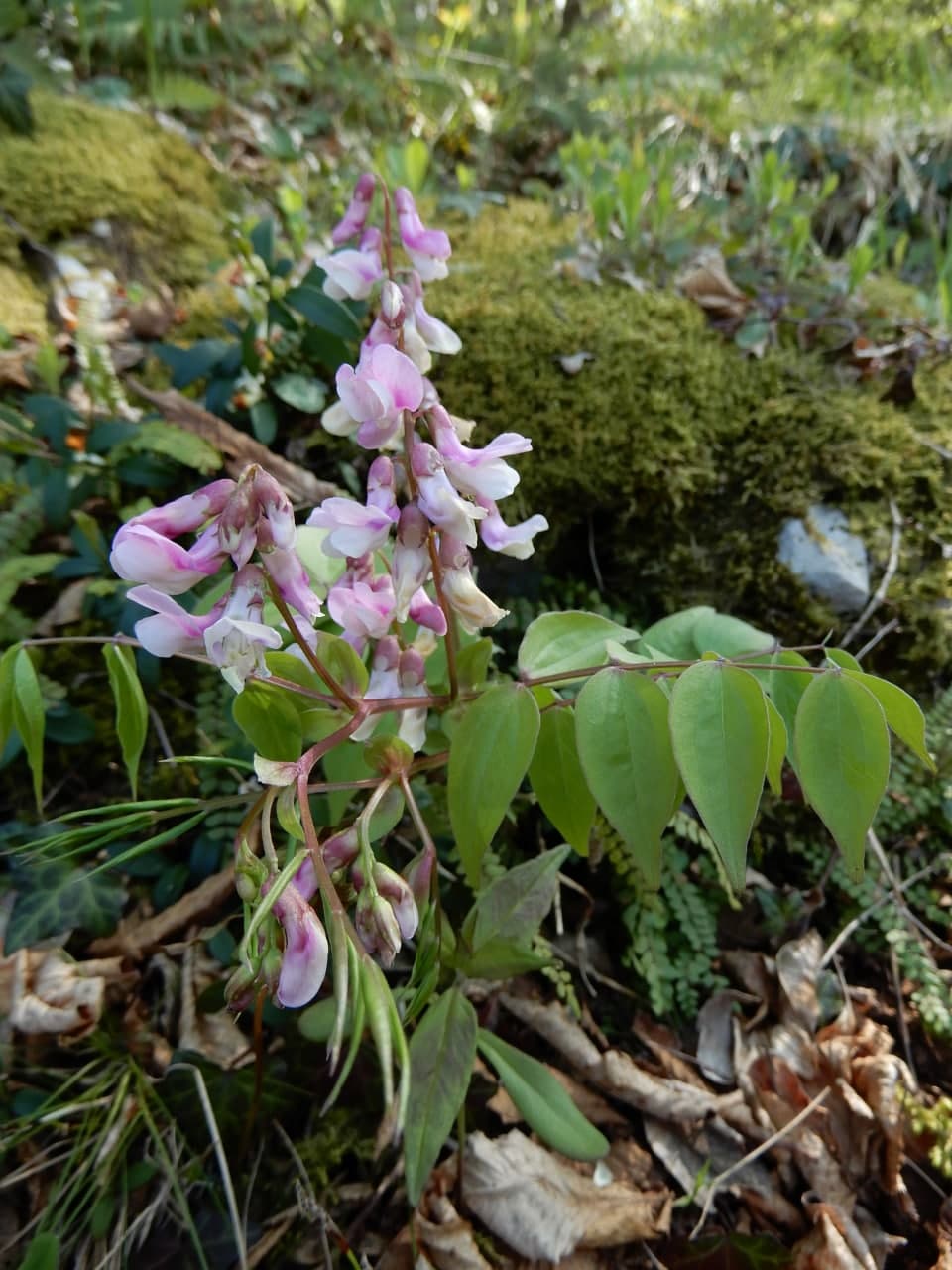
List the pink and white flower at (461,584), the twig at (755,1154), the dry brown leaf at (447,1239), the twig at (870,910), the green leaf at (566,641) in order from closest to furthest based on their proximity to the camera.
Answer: the pink and white flower at (461,584), the green leaf at (566,641), the dry brown leaf at (447,1239), the twig at (755,1154), the twig at (870,910)

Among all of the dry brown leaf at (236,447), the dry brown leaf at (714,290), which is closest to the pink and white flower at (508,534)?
the dry brown leaf at (236,447)

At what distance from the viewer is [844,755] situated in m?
0.84

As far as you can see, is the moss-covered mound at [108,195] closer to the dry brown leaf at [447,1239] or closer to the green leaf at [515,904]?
the green leaf at [515,904]

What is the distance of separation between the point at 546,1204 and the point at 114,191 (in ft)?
10.4

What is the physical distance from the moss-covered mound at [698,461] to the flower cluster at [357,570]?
95 centimetres

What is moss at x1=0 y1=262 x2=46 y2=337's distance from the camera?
2299 mm

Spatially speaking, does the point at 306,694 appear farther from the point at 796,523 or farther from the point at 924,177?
the point at 924,177

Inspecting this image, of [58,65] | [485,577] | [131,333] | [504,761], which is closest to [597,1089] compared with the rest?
[504,761]

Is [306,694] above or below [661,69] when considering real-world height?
below

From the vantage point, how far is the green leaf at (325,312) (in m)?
1.88

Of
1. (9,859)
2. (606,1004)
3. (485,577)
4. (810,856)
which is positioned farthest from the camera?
(485,577)

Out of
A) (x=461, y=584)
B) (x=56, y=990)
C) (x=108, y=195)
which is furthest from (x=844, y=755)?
(x=108, y=195)

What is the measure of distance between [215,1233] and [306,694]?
2.76ft

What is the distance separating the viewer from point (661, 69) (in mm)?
4414
